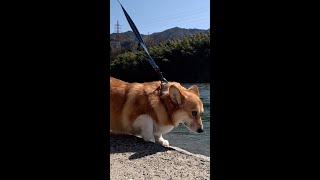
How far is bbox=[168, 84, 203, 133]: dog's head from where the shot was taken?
3799mm

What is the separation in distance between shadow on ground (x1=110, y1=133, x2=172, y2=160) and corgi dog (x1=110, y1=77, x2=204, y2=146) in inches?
3.8

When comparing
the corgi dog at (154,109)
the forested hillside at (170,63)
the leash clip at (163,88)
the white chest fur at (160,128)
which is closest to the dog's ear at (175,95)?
the corgi dog at (154,109)

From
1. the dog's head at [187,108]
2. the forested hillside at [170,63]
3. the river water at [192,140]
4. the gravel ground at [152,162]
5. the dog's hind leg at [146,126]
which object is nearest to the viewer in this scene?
the gravel ground at [152,162]

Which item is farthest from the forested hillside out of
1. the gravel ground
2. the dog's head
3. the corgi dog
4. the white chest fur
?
the gravel ground

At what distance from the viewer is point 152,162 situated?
10.6 feet

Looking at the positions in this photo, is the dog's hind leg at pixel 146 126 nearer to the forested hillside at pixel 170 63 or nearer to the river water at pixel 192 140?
the river water at pixel 192 140

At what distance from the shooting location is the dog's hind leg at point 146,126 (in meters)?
3.92

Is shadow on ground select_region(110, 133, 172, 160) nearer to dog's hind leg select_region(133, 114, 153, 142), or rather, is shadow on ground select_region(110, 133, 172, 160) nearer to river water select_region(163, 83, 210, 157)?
dog's hind leg select_region(133, 114, 153, 142)
